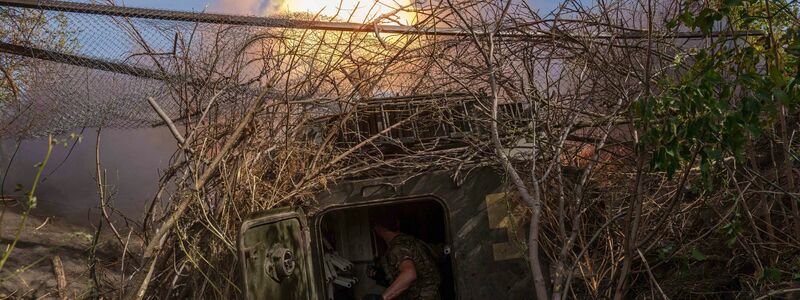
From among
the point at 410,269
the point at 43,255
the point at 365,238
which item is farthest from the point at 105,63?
the point at 410,269

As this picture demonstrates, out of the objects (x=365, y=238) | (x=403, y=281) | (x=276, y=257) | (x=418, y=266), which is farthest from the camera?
(x=365, y=238)

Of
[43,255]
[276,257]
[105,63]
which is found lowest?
[43,255]

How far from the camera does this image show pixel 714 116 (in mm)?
4285

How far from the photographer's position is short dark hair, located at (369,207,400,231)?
7.11 metres

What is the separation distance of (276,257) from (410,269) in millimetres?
2659

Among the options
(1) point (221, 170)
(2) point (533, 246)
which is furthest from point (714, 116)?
(1) point (221, 170)

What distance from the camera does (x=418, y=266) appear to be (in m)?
6.76

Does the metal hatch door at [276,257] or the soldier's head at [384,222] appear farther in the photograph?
the soldier's head at [384,222]

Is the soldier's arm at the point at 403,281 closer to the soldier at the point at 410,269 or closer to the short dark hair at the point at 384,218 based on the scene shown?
the soldier at the point at 410,269

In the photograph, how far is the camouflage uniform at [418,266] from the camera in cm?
675

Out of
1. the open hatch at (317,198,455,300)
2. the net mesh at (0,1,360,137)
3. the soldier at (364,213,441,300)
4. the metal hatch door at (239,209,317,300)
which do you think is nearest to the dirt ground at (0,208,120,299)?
the net mesh at (0,1,360,137)

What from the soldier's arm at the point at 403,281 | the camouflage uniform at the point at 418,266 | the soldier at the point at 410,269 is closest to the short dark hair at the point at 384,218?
the soldier at the point at 410,269

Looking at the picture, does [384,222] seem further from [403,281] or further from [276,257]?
[276,257]

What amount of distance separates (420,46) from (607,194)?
185 centimetres
